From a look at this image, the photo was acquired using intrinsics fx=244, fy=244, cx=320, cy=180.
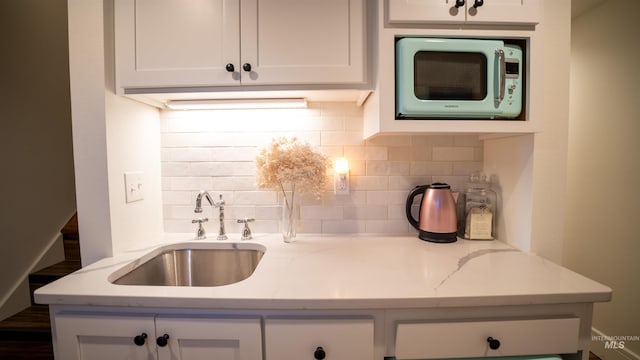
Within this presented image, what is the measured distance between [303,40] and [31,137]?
2.23 metres

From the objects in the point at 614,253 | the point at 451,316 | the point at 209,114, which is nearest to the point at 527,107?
the point at 451,316

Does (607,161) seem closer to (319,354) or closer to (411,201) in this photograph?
(411,201)

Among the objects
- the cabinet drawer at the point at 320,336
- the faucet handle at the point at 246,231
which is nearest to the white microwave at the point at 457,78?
the cabinet drawer at the point at 320,336

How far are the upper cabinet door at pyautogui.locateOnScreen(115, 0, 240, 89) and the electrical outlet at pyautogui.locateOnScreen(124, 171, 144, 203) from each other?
1.35 ft

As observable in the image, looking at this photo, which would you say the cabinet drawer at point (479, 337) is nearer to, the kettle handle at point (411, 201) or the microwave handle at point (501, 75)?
the kettle handle at point (411, 201)

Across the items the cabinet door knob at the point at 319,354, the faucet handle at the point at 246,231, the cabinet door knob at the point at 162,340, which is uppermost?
the faucet handle at the point at 246,231

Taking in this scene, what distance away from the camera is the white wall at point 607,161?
1.55 metres

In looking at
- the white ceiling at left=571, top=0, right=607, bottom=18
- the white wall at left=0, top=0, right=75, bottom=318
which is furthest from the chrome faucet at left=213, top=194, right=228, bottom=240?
the white ceiling at left=571, top=0, right=607, bottom=18

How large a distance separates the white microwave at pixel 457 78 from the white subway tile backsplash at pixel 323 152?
1.21 feet

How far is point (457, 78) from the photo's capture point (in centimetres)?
95

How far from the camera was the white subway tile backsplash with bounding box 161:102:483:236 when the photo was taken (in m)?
1.30

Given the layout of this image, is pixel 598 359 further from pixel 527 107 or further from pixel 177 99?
pixel 177 99

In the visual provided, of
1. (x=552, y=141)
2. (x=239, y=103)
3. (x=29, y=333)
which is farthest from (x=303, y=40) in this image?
(x=29, y=333)

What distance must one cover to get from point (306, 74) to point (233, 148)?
23.3 inches
